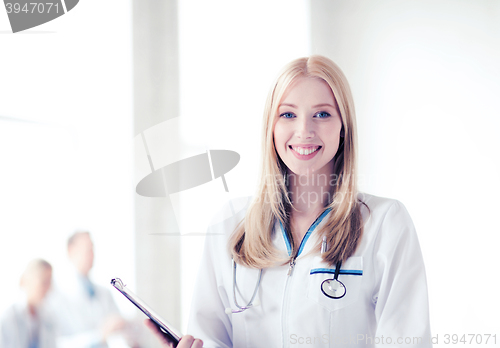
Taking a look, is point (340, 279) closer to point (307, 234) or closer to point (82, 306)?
point (307, 234)

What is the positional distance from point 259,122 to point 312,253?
→ 13.4 inches

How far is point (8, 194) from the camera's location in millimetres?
847

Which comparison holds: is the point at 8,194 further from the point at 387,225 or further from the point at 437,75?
the point at 437,75

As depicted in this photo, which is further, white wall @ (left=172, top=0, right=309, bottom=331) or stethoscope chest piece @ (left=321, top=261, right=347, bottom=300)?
white wall @ (left=172, top=0, right=309, bottom=331)

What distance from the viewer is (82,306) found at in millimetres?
907

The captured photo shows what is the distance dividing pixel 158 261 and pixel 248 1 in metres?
0.69

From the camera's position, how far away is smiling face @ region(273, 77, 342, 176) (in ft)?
2.71

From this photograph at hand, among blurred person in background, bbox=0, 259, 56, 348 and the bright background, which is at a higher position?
the bright background

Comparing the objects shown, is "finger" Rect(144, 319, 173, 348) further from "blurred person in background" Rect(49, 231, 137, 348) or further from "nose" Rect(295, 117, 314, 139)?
"nose" Rect(295, 117, 314, 139)

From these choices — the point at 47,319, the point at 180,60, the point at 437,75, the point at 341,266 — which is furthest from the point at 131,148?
the point at 437,75

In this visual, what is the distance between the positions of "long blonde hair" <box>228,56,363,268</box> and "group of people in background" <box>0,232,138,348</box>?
13.4 inches

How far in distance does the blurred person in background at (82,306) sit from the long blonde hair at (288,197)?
0.33 meters

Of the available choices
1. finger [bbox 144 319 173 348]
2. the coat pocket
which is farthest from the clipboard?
the coat pocket

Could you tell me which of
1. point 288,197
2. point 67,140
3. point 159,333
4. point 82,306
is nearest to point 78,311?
point 82,306
